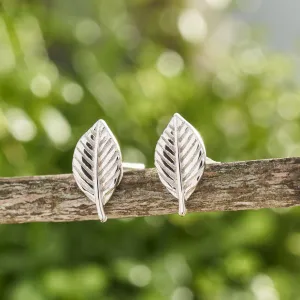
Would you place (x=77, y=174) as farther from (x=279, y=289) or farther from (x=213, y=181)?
(x=279, y=289)

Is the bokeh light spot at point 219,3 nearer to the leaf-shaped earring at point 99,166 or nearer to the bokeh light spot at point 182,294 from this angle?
the bokeh light spot at point 182,294

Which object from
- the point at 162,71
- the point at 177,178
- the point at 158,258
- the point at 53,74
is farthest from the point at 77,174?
the point at 162,71

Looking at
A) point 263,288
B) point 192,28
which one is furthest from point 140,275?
point 192,28

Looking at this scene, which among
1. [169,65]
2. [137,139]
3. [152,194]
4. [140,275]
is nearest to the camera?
[152,194]

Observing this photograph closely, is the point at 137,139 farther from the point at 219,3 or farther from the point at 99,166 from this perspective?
the point at 99,166

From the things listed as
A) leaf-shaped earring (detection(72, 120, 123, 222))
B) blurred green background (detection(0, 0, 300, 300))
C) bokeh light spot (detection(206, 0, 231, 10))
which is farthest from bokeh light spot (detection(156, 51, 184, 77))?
leaf-shaped earring (detection(72, 120, 123, 222))

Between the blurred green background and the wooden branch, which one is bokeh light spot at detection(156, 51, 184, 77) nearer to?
the blurred green background
